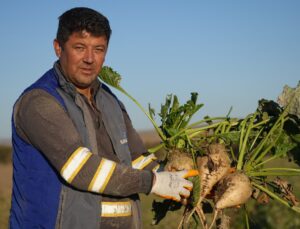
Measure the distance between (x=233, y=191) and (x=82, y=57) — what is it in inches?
61.2

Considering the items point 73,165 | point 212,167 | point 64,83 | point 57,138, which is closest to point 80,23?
point 64,83

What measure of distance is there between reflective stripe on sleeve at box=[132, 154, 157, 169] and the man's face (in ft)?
2.83

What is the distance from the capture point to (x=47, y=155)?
3389mm

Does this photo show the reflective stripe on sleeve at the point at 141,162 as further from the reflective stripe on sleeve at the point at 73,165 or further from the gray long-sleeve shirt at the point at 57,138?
the reflective stripe on sleeve at the point at 73,165

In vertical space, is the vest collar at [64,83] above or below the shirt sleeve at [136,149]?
above

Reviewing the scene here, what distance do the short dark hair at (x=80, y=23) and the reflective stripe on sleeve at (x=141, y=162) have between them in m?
1.09

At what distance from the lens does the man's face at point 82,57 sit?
3717 mm

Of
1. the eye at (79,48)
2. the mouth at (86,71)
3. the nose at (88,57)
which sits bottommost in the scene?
the mouth at (86,71)

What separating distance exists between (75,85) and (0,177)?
13.3 meters

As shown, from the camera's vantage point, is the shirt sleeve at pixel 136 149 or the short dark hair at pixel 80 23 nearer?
the short dark hair at pixel 80 23

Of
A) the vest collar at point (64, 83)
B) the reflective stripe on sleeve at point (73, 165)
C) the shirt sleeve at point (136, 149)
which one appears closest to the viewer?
the reflective stripe on sleeve at point (73, 165)

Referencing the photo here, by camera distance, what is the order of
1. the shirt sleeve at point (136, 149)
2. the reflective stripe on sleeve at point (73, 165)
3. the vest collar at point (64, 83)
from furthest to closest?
1. the shirt sleeve at point (136, 149)
2. the vest collar at point (64, 83)
3. the reflective stripe on sleeve at point (73, 165)

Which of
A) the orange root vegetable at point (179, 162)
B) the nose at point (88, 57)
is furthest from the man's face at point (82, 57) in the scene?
the orange root vegetable at point (179, 162)

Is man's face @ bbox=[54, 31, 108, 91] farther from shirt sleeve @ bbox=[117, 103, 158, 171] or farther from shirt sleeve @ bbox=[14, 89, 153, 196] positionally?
shirt sleeve @ bbox=[117, 103, 158, 171]
